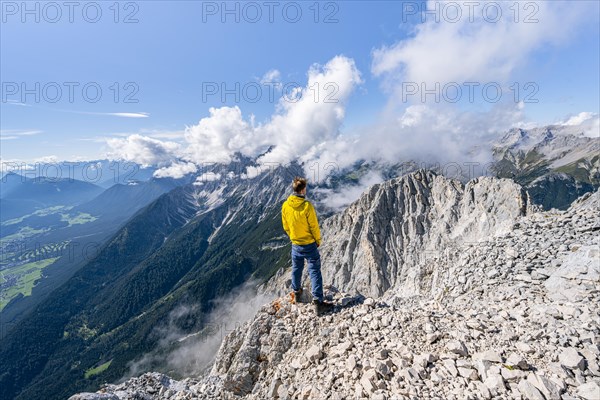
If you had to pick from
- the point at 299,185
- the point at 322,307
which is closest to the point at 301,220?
the point at 299,185

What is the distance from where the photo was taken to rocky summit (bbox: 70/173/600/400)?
796 cm

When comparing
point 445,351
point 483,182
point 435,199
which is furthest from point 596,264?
point 435,199

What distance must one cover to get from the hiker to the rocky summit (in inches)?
44.7

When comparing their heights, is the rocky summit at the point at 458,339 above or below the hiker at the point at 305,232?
below

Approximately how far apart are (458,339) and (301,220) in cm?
711

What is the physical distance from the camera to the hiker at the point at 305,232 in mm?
12555

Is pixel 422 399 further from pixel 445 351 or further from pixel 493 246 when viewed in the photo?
pixel 493 246

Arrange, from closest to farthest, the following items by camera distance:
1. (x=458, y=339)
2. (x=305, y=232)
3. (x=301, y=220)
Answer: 1. (x=458, y=339)
2. (x=301, y=220)
3. (x=305, y=232)

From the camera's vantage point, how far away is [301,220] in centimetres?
1256

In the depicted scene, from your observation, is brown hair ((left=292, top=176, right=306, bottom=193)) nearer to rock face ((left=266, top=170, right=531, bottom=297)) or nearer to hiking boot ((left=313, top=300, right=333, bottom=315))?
hiking boot ((left=313, top=300, right=333, bottom=315))

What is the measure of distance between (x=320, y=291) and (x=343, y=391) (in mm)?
4534

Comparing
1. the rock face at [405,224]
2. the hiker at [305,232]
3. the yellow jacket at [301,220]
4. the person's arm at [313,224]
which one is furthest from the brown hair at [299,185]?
the rock face at [405,224]

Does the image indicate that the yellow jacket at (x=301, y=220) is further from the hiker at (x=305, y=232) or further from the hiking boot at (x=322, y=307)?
the hiking boot at (x=322, y=307)

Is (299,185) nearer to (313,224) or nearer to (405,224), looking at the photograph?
(313,224)
